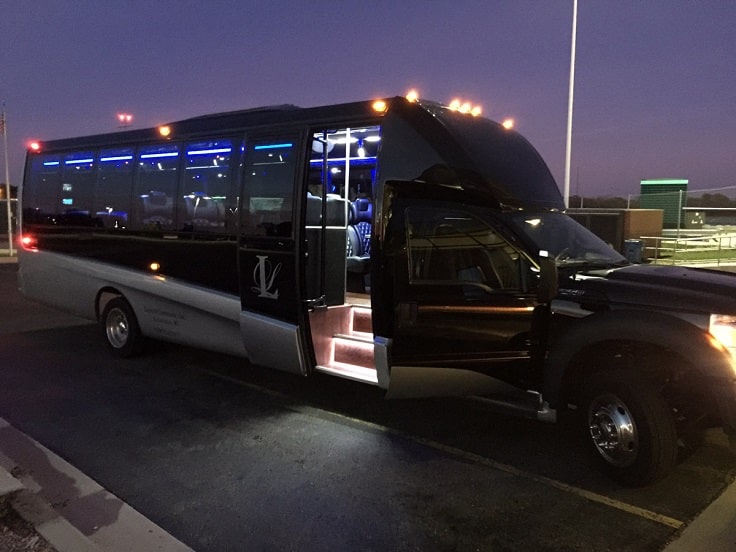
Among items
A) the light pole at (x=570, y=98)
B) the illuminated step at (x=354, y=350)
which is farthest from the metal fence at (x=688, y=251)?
the illuminated step at (x=354, y=350)

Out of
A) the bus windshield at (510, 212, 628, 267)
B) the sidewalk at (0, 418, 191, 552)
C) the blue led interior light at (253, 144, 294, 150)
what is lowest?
the sidewalk at (0, 418, 191, 552)

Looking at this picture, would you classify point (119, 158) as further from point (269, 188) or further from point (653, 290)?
point (653, 290)

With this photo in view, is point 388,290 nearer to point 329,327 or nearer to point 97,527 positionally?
point 329,327

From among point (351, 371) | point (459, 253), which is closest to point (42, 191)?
point (351, 371)

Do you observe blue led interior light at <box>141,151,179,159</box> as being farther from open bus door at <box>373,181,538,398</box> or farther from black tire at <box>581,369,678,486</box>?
black tire at <box>581,369,678,486</box>

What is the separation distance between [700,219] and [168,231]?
29624 millimetres

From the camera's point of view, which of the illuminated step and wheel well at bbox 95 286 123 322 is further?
wheel well at bbox 95 286 123 322

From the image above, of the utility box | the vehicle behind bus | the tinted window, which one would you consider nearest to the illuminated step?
the vehicle behind bus

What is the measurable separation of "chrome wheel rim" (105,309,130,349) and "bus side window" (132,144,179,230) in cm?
126

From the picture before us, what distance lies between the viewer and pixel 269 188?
610cm

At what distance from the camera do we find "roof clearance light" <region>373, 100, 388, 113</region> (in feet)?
17.2

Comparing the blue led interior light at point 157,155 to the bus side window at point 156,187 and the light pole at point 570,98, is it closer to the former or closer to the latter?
the bus side window at point 156,187

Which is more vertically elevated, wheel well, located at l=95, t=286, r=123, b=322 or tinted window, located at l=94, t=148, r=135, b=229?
tinted window, located at l=94, t=148, r=135, b=229

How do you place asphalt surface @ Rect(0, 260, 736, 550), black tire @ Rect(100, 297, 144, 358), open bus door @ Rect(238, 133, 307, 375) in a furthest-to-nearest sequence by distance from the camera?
black tire @ Rect(100, 297, 144, 358), open bus door @ Rect(238, 133, 307, 375), asphalt surface @ Rect(0, 260, 736, 550)
